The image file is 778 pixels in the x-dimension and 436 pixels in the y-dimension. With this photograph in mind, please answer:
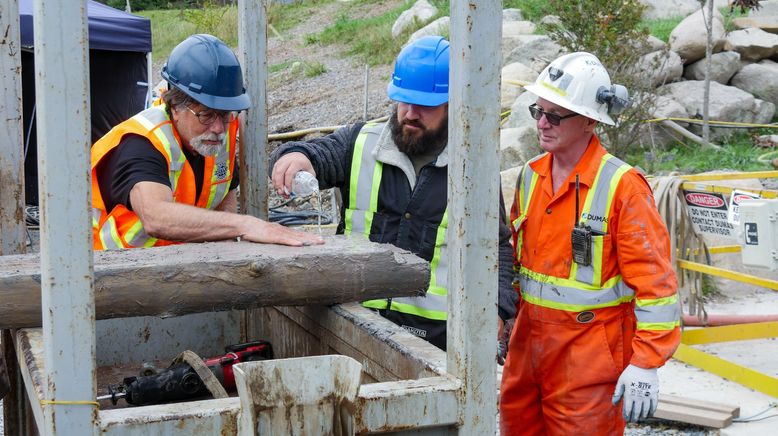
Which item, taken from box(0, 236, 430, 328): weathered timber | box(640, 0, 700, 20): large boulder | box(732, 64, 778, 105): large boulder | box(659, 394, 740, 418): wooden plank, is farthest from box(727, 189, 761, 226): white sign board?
box(640, 0, 700, 20): large boulder

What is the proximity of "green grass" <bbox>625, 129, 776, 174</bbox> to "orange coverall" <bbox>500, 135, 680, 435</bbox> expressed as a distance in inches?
235

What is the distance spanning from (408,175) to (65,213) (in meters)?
1.73

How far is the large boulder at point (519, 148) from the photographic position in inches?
390

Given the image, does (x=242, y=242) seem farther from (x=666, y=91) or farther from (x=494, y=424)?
(x=666, y=91)

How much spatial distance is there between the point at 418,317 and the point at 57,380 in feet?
5.37

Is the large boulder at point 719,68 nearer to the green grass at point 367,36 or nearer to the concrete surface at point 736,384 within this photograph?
the concrete surface at point 736,384

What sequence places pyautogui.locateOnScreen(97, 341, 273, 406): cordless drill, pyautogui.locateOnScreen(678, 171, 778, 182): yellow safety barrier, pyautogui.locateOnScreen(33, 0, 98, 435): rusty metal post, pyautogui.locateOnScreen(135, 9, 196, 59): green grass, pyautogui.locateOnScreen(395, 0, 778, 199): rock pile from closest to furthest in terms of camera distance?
1. pyautogui.locateOnScreen(33, 0, 98, 435): rusty metal post
2. pyautogui.locateOnScreen(97, 341, 273, 406): cordless drill
3. pyautogui.locateOnScreen(678, 171, 778, 182): yellow safety barrier
4. pyautogui.locateOnScreen(395, 0, 778, 199): rock pile
5. pyautogui.locateOnScreen(135, 9, 196, 59): green grass

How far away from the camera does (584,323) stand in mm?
3529

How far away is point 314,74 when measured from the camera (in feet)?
59.8

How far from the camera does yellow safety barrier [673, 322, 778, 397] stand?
5.75 meters

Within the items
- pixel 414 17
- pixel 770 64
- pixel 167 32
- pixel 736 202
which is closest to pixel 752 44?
pixel 770 64

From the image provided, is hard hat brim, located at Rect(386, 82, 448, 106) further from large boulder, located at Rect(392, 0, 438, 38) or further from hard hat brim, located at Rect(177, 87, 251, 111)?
large boulder, located at Rect(392, 0, 438, 38)

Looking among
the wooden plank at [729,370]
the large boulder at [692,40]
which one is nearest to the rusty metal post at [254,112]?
the wooden plank at [729,370]

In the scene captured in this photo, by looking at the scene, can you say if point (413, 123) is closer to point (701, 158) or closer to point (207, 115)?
point (207, 115)
